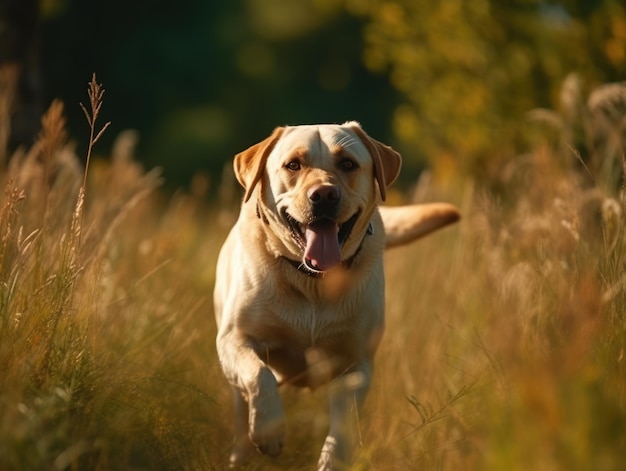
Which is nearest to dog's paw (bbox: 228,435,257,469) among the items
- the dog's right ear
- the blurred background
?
the dog's right ear

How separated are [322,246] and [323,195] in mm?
242

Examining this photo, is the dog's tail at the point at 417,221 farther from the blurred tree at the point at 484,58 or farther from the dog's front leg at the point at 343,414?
the blurred tree at the point at 484,58

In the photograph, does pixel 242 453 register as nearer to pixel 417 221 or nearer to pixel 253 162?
pixel 253 162

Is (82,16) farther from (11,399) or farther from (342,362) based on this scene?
(11,399)

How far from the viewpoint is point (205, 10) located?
22.7 meters

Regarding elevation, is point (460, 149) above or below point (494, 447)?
below

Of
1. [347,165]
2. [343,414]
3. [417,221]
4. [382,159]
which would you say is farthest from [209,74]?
[343,414]

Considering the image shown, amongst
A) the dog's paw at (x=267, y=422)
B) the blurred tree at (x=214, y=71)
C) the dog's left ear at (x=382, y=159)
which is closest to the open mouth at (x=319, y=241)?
the dog's left ear at (x=382, y=159)

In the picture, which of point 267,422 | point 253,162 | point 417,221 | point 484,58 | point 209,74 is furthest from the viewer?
point 209,74

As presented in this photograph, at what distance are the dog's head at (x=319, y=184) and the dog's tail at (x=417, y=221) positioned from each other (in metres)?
0.55

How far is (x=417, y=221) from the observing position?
5.09 meters

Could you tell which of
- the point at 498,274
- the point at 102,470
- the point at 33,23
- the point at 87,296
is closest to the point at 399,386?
the point at 498,274

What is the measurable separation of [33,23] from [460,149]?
4.16 m

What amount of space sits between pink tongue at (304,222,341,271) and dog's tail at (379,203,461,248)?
1.04 metres
